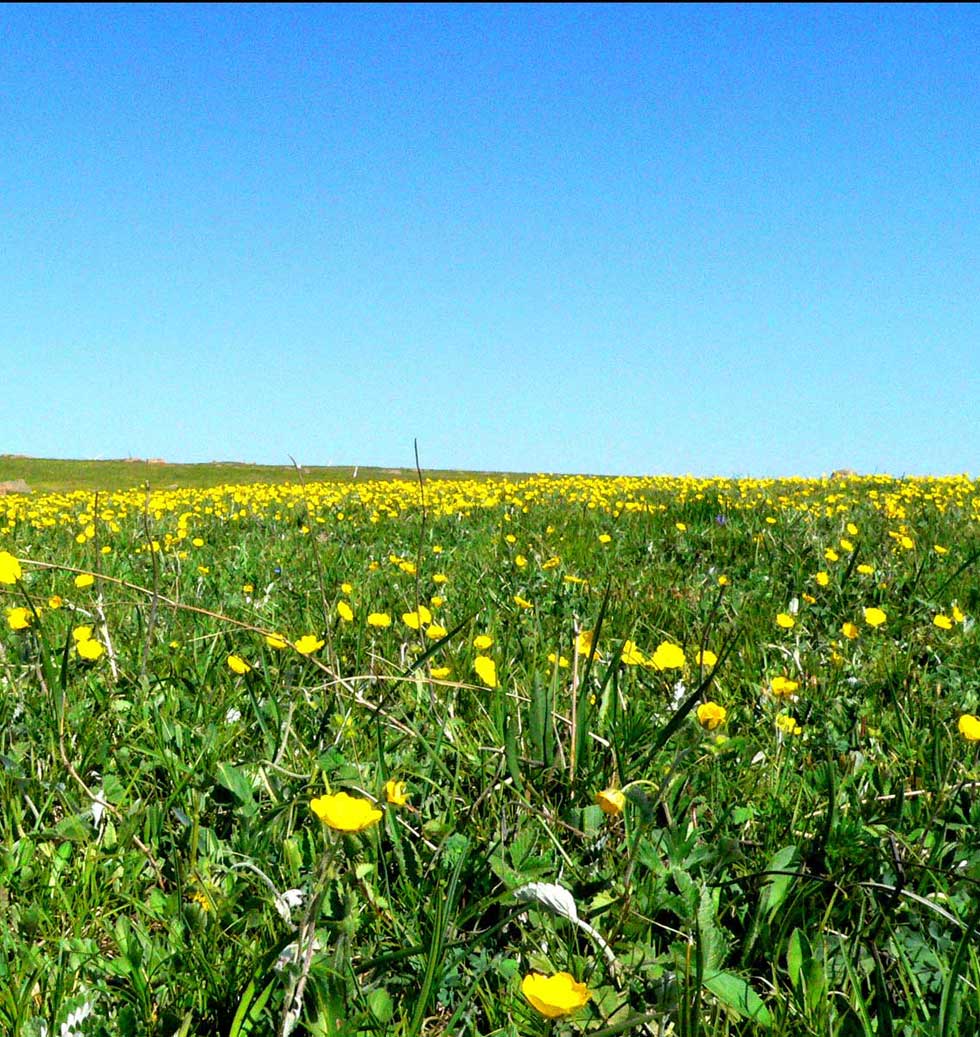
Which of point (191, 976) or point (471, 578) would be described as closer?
point (191, 976)

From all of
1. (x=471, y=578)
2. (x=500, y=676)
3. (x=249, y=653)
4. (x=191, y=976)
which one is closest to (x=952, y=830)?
(x=500, y=676)

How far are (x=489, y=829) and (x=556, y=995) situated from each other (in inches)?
34.4

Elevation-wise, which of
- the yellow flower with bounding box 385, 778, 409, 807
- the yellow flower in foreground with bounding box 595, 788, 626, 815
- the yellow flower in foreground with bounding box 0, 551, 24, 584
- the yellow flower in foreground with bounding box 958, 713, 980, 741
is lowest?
the yellow flower with bounding box 385, 778, 409, 807

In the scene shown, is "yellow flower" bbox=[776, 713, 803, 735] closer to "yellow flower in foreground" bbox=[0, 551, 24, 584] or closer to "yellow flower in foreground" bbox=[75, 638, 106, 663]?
"yellow flower in foreground" bbox=[75, 638, 106, 663]

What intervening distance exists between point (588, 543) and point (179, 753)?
382 centimetres

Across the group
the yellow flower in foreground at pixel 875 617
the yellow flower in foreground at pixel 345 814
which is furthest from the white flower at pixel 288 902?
the yellow flower in foreground at pixel 875 617

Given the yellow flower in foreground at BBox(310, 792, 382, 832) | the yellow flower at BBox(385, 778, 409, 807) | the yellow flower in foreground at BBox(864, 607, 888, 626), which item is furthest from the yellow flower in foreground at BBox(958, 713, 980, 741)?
the yellow flower in foreground at BBox(310, 792, 382, 832)

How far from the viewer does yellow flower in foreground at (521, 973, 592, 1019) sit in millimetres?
1156

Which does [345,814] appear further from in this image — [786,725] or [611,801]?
[786,725]

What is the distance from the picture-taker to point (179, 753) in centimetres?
253

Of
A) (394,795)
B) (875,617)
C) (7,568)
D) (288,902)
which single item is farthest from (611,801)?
(875,617)

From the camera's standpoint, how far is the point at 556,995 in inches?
47.8

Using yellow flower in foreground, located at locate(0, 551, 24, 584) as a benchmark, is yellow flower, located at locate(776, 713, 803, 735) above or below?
below

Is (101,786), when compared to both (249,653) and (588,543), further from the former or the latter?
(588,543)
